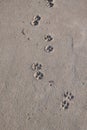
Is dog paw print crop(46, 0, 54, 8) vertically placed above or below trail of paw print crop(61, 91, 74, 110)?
above

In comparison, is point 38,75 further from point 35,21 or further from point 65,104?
point 35,21

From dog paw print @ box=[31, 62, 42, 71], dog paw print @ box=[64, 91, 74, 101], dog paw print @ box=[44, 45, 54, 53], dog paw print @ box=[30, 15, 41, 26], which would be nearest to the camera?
dog paw print @ box=[64, 91, 74, 101]

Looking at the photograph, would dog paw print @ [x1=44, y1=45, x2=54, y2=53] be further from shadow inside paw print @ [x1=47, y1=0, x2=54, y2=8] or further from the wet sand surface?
shadow inside paw print @ [x1=47, y1=0, x2=54, y2=8]

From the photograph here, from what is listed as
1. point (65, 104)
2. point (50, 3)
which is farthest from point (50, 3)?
point (65, 104)

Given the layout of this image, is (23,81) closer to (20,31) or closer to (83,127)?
(20,31)

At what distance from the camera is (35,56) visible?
623cm

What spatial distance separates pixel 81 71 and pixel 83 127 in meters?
1.11

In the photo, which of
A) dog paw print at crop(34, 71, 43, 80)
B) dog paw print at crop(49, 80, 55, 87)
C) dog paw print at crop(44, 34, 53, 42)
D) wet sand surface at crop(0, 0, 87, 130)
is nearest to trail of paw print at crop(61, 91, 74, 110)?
wet sand surface at crop(0, 0, 87, 130)

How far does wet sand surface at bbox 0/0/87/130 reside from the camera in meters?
5.85

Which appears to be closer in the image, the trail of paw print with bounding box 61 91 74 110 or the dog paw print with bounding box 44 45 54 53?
the trail of paw print with bounding box 61 91 74 110

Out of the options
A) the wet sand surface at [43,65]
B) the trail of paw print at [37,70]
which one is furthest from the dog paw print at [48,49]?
the trail of paw print at [37,70]

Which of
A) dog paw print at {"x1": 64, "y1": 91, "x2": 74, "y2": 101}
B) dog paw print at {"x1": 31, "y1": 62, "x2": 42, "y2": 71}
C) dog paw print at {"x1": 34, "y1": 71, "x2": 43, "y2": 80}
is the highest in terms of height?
dog paw print at {"x1": 31, "y1": 62, "x2": 42, "y2": 71}

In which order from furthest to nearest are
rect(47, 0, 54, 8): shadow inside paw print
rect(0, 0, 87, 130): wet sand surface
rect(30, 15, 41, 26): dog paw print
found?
rect(47, 0, 54, 8): shadow inside paw print, rect(30, 15, 41, 26): dog paw print, rect(0, 0, 87, 130): wet sand surface

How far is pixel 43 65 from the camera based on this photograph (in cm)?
618
